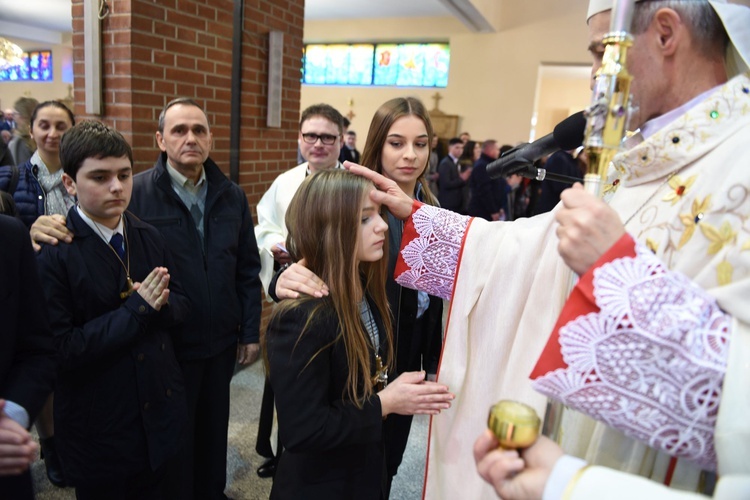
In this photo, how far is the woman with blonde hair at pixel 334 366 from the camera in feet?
4.34

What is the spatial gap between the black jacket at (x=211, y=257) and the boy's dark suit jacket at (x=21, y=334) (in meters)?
0.78

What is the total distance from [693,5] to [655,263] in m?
0.51

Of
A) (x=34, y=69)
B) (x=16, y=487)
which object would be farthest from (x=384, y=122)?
(x=34, y=69)

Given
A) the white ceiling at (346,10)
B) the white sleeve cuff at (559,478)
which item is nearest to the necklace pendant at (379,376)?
the white sleeve cuff at (559,478)

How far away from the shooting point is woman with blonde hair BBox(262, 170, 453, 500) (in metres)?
1.32

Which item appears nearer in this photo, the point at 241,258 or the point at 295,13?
the point at 241,258

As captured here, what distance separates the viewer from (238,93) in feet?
11.7

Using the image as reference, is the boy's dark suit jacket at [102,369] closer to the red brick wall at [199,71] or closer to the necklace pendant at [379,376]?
the necklace pendant at [379,376]


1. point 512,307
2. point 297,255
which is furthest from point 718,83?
point 297,255

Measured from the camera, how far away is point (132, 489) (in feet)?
6.57

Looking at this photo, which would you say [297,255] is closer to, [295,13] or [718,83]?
[718,83]

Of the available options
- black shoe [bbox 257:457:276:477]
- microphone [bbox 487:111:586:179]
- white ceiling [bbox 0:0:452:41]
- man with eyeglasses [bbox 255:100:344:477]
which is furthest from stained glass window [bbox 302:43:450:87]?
microphone [bbox 487:111:586:179]

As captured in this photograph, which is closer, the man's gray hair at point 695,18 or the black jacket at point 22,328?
the man's gray hair at point 695,18

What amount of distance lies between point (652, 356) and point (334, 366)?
0.83 meters
